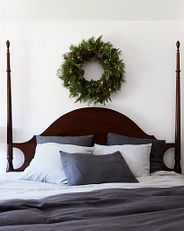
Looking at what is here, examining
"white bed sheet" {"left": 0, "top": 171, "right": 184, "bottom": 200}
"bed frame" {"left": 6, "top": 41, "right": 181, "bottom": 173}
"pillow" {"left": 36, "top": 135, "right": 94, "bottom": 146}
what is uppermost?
"bed frame" {"left": 6, "top": 41, "right": 181, "bottom": 173}

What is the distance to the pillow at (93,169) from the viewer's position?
289cm

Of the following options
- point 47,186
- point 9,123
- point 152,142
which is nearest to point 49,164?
point 47,186

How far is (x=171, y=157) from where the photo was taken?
12.5 feet

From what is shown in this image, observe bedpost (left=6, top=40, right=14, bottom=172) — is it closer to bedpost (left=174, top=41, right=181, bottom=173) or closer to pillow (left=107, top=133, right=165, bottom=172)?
pillow (left=107, top=133, right=165, bottom=172)

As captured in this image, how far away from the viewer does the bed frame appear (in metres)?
3.62

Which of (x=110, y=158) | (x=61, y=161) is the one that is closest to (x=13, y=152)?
(x=61, y=161)

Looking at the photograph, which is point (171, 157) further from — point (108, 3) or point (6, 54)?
point (6, 54)

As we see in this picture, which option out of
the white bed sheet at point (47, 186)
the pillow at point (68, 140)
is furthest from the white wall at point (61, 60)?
the white bed sheet at point (47, 186)

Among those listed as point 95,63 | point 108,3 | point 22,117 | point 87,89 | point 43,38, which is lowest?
point 22,117

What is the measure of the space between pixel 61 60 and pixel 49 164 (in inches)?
47.5

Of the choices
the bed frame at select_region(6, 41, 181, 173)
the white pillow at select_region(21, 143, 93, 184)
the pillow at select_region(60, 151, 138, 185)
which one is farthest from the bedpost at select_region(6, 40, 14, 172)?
the pillow at select_region(60, 151, 138, 185)

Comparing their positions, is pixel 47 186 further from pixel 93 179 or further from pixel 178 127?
pixel 178 127

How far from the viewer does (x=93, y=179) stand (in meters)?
2.89

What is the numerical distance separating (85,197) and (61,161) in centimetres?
94
